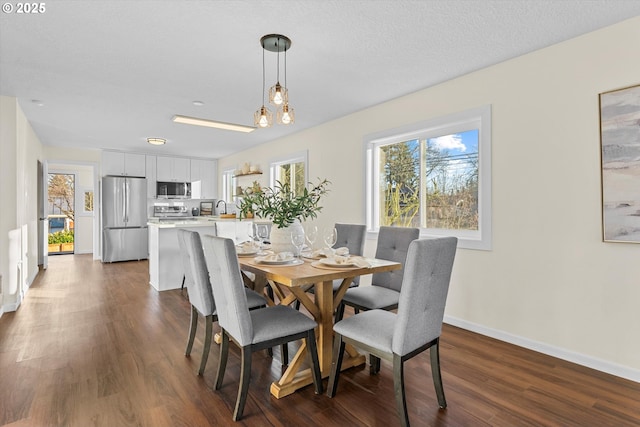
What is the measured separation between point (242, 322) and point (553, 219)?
8.08 ft

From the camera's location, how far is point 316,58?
2801 millimetres

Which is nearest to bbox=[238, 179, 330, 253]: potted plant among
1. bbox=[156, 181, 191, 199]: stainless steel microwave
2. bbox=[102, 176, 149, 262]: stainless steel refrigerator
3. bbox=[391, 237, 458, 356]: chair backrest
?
bbox=[391, 237, 458, 356]: chair backrest

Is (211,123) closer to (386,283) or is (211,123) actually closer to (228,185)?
(228,185)

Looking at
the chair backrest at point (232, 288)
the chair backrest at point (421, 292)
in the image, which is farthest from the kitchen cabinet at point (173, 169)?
the chair backrest at point (421, 292)

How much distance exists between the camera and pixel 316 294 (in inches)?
89.5

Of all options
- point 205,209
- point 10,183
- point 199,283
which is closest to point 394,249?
point 199,283

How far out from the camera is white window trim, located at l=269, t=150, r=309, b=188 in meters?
5.26

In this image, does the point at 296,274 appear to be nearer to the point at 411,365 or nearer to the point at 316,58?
the point at 411,365

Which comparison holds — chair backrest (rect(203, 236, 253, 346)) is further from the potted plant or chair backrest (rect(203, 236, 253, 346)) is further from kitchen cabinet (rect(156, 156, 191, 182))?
kitchen cabinet (rect(156, 156, 191, 182))

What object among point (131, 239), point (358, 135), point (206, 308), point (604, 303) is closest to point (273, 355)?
point (206, 308)

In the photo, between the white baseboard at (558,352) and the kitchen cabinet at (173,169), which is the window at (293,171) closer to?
the kitchen cabinet at (173,169)

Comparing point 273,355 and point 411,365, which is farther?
point 273,355

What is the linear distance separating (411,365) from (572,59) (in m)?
2.59

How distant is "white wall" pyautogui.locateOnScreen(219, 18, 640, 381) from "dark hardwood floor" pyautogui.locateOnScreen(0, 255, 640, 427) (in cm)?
23
